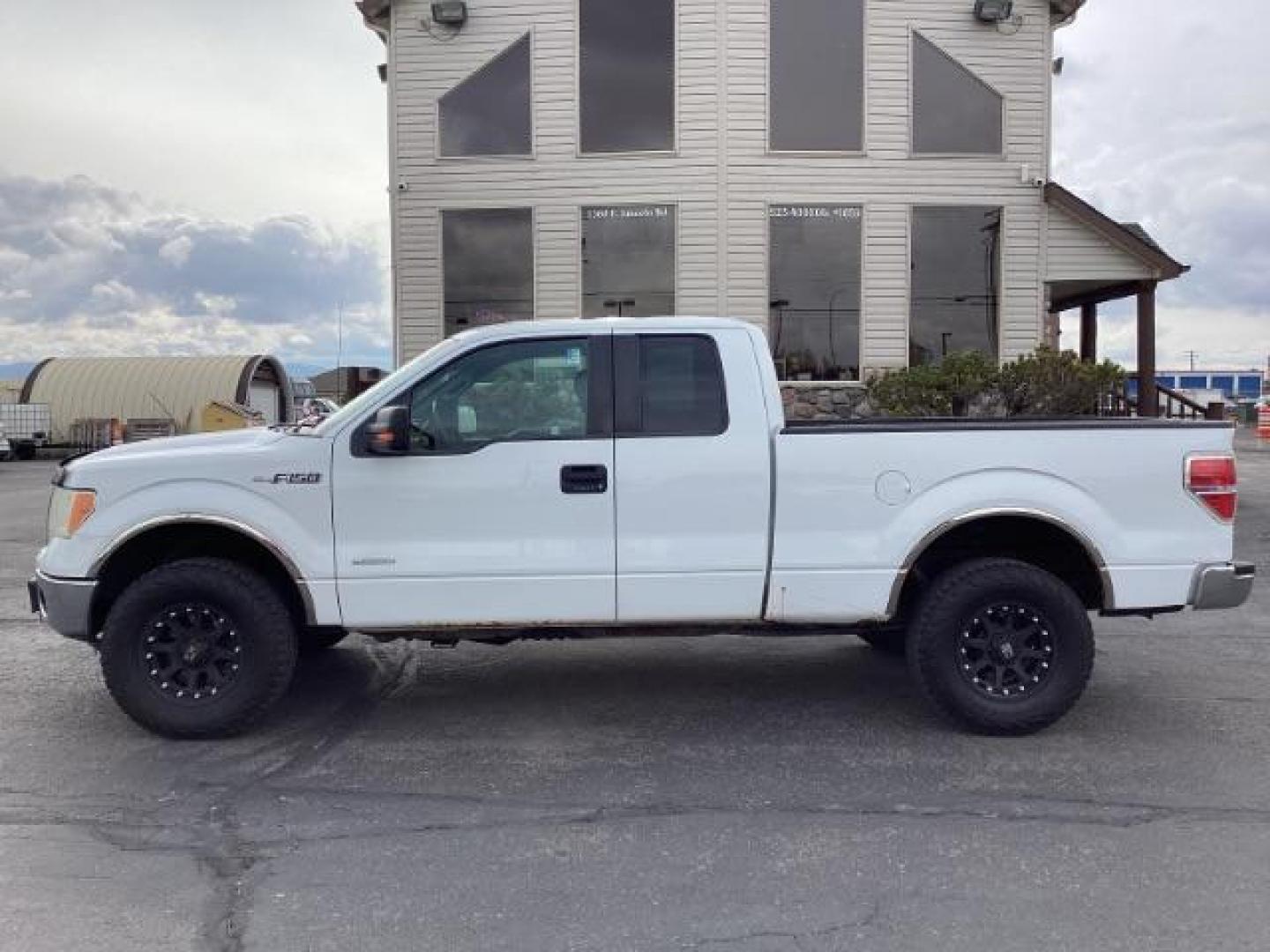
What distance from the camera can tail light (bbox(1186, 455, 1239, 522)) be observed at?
5059 mm

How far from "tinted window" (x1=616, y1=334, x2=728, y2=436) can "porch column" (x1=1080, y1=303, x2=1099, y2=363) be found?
49.1ft

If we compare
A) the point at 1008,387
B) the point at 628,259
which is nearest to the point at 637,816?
the point at 1008,387

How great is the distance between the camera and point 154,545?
17.2ft

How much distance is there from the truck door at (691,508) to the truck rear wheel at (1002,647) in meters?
0.86

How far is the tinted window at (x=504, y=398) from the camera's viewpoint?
16.5 ft

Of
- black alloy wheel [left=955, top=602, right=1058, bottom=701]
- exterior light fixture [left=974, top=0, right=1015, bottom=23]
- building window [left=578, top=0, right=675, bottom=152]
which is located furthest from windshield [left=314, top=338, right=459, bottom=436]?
exterior light fixture [left=974, top=0, right=1015, bottom=23]

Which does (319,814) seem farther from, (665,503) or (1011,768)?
(1011,768)

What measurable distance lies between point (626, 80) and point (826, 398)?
16.9ft

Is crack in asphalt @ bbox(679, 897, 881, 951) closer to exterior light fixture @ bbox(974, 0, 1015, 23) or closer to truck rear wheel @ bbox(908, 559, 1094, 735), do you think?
truck rear wheel @ bbox(908, 559, 1094, 735)

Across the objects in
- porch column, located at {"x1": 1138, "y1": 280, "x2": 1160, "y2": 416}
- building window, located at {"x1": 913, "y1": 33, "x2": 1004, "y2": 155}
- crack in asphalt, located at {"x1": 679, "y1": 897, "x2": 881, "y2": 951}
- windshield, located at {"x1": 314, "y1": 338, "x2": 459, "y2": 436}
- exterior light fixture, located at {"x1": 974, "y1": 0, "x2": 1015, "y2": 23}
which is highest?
exterior light fixture, located at {"x1": 974, "y1": 0, "x2": 1015, "y2": 23}

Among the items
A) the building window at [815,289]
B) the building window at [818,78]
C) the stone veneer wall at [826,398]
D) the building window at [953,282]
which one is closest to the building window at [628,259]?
the building window at [815,289]

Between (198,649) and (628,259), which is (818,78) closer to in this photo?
(628,259)

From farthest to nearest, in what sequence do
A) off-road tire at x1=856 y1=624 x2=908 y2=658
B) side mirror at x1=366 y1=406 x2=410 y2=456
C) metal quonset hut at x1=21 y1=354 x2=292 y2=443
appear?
metal quonset hut at x1=21 y1=354 x2=292 y2=443 < off-road tire at x1=856 y1=624 x2=908 y2=658 < side mirror at x1=366 y1=406 x2=410 y2=456

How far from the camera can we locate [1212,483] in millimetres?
5062
